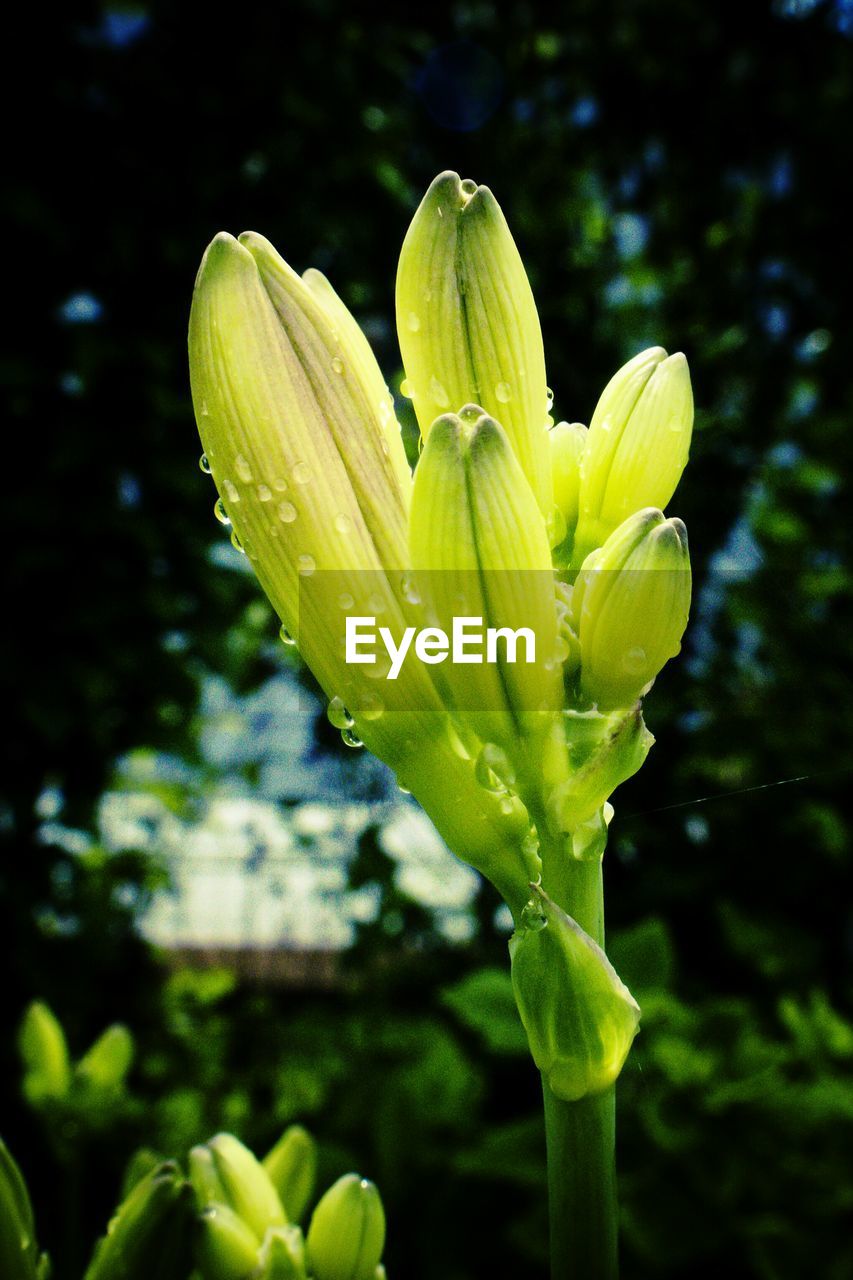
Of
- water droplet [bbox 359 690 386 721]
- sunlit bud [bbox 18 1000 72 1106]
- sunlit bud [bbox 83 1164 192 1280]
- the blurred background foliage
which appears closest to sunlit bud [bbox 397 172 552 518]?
water droplet [bbox 359 690 386 721]

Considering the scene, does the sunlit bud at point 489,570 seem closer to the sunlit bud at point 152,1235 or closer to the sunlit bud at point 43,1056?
the sunlit bud at point 152,1235

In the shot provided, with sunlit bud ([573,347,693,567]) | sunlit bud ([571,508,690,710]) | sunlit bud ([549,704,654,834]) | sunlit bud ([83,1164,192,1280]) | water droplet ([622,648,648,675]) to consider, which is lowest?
sunlit bud ([83,1164,192,1280])

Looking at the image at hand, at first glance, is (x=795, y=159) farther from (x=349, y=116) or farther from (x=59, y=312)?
(x=59, y=312)

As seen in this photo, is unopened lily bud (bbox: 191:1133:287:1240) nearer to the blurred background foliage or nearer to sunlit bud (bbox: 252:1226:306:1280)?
sunlit bud (bbox: 252:1226:306:1280)

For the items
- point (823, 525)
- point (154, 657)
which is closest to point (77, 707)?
point (154, 657)

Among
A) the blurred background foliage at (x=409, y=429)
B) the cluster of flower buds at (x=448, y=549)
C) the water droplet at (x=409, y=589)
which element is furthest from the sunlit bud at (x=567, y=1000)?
the blurred background foliage at (x=409, y=429)
